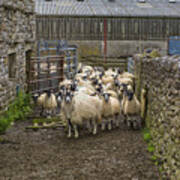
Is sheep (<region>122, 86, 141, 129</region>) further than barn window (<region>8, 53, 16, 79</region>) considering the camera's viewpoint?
No

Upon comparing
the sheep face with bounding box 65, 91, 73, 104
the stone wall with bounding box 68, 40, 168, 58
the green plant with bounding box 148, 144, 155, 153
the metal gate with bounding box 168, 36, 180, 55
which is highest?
the metal gate with bounding box 168, 36, 180, 55

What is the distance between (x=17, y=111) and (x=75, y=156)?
4.15 metres

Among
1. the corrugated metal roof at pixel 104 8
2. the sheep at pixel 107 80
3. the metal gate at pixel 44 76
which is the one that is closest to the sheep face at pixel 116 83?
the sheep at pixel 107 80

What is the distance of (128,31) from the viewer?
27.3 m

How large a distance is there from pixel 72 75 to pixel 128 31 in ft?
38.5

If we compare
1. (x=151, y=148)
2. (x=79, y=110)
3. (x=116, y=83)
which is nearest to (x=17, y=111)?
(x=79, y=110)

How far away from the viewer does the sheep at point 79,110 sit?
354 inches

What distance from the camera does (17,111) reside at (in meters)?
10.9

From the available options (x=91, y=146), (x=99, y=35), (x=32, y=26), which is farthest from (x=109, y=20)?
(x=91, y=146)

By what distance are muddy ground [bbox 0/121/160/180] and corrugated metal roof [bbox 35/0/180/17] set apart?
19382 millimetres

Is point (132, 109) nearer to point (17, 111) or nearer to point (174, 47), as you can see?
point (17, 111)

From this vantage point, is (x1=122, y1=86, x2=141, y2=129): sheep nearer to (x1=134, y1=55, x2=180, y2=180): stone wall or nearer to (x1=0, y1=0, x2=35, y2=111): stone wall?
(x1=134, y1=55, x2=180, y2=180): stone wall

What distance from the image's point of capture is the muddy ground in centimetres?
639

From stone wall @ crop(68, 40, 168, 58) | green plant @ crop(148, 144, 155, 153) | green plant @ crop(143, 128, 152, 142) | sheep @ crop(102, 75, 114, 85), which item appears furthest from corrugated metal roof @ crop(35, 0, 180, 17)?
green plant @ crop(148, 144, 155, 153)
